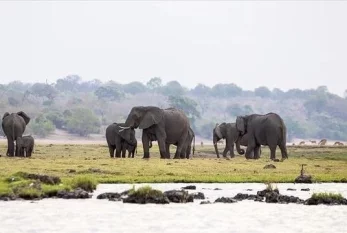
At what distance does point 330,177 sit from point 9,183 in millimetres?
13755

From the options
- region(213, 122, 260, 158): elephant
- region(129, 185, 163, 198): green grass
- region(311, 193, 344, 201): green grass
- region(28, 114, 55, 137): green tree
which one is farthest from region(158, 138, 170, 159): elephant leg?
region(28, 114, 55, 137): green tree

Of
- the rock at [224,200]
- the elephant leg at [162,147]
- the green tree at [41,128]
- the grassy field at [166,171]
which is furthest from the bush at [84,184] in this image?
the green tree at [41,128]

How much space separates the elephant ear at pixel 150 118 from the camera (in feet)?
149

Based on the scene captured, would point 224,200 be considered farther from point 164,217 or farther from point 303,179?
point 303,179

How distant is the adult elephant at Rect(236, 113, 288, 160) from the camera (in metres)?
49.0

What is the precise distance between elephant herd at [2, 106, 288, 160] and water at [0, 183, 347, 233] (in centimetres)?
2044

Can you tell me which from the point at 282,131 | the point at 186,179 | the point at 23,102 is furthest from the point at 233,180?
the point at 23,102

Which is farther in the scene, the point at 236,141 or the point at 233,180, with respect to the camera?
the point at 236,141

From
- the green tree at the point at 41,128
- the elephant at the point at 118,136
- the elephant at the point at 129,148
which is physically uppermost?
the elephant at the point at 118,136

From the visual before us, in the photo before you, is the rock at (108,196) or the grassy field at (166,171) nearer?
the rock at (108,196)

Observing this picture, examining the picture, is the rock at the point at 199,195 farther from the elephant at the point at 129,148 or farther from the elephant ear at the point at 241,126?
the elephant ear at the point at 241,126

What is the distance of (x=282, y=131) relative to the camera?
162ft

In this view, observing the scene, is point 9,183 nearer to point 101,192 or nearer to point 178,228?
point 101,192

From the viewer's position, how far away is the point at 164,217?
21.2 m
